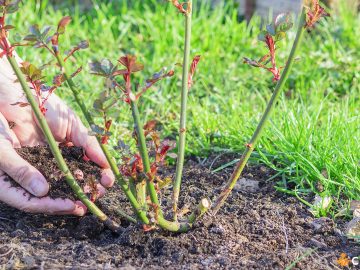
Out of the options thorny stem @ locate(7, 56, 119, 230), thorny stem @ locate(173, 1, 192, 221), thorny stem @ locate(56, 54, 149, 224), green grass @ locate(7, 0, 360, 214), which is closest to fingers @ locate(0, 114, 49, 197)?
thorny stem @ locate(7, 56, 119, 230)

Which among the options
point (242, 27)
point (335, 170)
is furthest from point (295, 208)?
point (242, 27)

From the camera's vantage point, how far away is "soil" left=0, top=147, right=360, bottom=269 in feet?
6.78

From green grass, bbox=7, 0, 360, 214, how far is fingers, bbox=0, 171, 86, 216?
2.31ft

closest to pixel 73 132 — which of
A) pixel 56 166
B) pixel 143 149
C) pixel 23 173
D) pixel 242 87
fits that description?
pixel 56 166

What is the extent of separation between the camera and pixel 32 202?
230 centimetres

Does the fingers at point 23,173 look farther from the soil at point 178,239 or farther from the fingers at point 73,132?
the fingers at point 73,132

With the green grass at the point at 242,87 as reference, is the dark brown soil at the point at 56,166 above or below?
above

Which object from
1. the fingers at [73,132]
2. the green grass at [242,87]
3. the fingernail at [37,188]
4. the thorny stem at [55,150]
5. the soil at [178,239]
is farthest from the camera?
the green grass at [242,87]

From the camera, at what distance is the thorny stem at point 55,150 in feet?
6.14

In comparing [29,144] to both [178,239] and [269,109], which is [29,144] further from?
[269,109]

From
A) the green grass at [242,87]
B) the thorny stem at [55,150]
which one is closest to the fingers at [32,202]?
the thorny stem at [55,150]

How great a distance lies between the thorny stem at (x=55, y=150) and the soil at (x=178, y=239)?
0.32ft

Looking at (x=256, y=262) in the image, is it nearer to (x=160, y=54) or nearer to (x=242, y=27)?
(x=160, y=54)

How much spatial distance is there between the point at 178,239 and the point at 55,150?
51 centimetres
